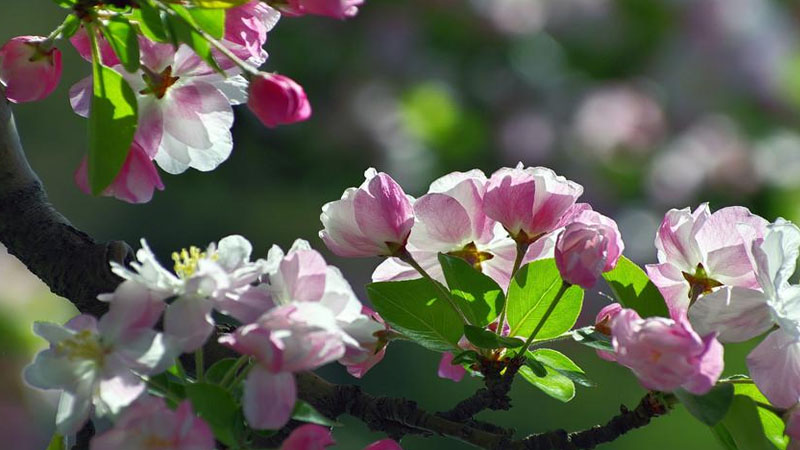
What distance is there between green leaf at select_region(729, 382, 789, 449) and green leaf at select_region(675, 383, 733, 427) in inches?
1.3

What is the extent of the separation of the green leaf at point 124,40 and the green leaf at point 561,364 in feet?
0.60

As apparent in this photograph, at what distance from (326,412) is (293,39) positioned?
5.89 ft

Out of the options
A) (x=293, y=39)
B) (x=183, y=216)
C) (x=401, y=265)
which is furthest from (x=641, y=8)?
(x=401, y=265)

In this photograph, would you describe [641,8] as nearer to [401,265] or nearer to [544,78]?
[544,78]

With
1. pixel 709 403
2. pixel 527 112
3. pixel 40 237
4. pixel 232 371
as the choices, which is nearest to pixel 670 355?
pixel 709 403

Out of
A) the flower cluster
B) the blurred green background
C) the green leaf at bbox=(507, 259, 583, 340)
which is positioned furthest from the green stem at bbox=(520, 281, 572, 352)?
the blurred green background

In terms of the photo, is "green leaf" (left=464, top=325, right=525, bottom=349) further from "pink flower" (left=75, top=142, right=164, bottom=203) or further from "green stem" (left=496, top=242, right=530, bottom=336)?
"pink flower" (left=75, top=142, right=164, bottom=203)

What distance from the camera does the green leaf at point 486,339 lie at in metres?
0.42

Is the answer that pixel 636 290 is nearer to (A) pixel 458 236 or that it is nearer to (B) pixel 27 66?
(A) pixel 458 236

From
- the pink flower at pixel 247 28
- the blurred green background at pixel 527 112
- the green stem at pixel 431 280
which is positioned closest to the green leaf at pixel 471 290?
the green stem at pixel 431 280

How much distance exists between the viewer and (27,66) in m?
0.46

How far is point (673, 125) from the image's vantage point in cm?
239

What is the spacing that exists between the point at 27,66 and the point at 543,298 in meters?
0.22

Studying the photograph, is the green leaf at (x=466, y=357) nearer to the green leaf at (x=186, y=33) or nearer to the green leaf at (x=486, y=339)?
the green leaf at (x=486, y=339)
